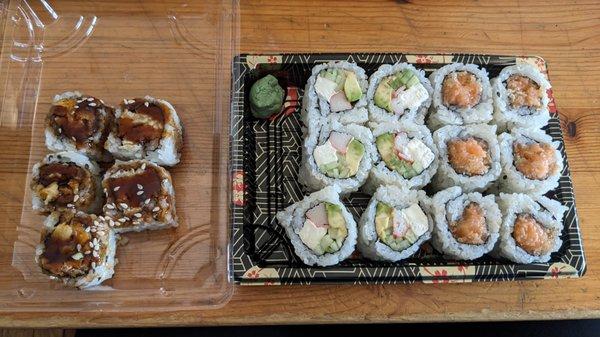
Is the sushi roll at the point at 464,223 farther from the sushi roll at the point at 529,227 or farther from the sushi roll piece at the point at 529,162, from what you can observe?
the sushi roll piece at the point at 529,162

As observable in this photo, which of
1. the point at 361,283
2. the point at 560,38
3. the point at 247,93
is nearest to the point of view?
the point at 361,283

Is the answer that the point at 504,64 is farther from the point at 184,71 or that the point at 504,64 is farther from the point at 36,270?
the point at 36,270

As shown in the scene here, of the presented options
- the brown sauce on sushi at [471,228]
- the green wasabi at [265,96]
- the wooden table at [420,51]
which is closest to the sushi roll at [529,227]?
the brown sauce on sushi at [471,228]

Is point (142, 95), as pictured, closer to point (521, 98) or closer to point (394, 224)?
point (394, 224)

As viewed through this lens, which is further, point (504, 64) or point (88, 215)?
point (504, 64)

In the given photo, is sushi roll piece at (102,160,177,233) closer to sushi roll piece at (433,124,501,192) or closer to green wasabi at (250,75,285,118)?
green wasabi at (250,75,285,118)

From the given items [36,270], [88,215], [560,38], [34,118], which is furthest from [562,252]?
[34,118]
